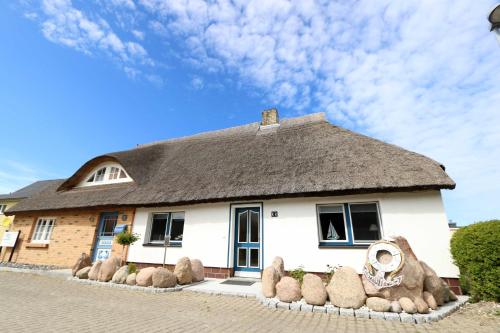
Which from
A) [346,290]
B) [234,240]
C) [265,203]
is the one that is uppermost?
[265,203]

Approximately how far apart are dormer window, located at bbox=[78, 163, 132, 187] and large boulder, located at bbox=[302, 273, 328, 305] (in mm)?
9935

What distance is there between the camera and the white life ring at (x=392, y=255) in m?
4.66

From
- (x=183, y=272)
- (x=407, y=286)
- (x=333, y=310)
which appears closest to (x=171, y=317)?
(x=183, y=272)

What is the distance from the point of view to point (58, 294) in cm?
586

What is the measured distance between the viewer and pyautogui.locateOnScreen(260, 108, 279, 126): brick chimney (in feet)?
43.6

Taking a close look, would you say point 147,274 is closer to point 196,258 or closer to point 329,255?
point 196,258

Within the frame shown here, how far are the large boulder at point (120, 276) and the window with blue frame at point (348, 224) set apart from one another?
6.13 meters

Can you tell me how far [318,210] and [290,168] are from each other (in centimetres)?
185

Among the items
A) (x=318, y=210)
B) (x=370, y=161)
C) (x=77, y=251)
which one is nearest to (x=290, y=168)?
(x=318, y=210)

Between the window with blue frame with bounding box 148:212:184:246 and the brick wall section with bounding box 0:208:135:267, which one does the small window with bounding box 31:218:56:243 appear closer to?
the brick wall section with bounding box 0:208:135:267

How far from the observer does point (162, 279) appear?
642 cm

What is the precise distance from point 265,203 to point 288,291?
3.40 meters

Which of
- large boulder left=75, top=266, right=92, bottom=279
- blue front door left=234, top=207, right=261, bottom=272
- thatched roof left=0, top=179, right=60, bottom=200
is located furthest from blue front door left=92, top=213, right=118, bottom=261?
thatched roof left=0, top=179, right=60, bottom=200

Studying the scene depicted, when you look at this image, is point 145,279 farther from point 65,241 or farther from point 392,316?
point 65,241
